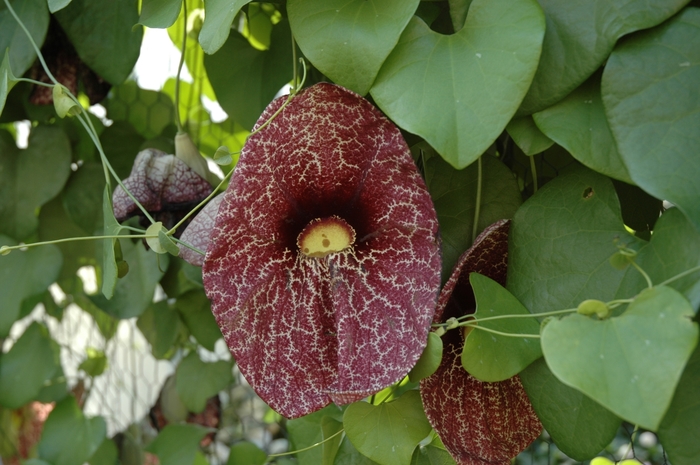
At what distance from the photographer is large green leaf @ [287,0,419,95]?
0.43 m

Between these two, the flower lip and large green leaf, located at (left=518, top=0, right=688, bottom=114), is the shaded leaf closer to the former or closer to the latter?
large green leaf, located at (left=518, top=0, right=688, bottom=114)

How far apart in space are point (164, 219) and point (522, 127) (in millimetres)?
314

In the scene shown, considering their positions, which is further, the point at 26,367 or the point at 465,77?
the point at 26,367

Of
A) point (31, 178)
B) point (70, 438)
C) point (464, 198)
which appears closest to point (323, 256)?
point (464, 198)

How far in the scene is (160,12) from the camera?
1.62 ft

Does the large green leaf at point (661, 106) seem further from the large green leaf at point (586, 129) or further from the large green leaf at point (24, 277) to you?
the large green leaf at point (24, 277)

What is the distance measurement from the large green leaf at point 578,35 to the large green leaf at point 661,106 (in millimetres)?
11

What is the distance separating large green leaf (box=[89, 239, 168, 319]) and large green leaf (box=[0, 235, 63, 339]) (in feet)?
0.18

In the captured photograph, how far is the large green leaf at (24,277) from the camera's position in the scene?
731 millimetres

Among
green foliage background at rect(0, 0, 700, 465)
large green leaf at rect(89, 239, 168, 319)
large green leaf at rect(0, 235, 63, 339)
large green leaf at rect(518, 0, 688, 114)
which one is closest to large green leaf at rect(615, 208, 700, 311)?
green foliage background at rect(0, 0, 700, 465)

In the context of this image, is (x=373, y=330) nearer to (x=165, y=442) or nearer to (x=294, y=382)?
(x=294, y=382)

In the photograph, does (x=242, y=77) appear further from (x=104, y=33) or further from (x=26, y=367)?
(x=26, y=367)

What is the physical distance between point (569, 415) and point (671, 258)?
0.13 meters

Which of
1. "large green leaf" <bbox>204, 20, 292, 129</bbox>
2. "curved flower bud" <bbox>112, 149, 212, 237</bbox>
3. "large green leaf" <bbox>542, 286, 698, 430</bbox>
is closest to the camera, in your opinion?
"large green leaf" <bbox>542, 286, 698, 430</bbox>
